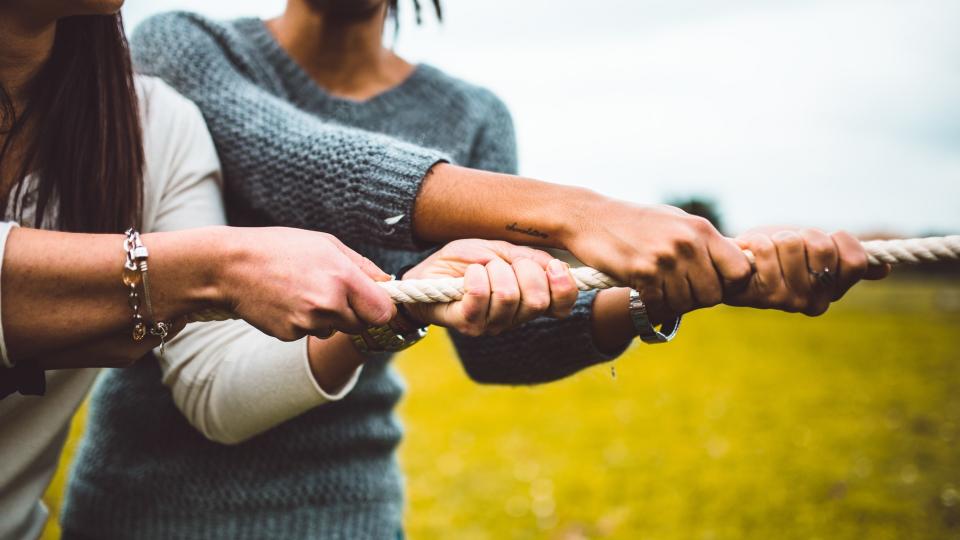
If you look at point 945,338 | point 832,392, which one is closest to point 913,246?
point 832,392

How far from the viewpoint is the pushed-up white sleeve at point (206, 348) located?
114cm

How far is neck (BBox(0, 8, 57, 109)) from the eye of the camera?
1008 mm

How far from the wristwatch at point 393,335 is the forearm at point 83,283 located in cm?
21

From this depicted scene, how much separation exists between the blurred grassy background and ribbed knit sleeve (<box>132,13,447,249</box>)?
0.55 metres

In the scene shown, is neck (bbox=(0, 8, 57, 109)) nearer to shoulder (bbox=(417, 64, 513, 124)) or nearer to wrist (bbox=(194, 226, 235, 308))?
wrist (bbox=(194, 226, 235, 308))

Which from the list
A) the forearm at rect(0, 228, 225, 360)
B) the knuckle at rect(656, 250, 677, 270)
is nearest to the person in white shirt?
the forearm at rect(0, 228, 225, 360)

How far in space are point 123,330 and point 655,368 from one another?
828 centimetres

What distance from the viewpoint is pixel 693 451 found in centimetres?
552

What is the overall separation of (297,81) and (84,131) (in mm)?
453

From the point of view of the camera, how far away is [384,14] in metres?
1.55

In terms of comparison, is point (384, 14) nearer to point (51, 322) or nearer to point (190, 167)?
point (190, 167)

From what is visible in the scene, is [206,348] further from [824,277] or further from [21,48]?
[824,277]

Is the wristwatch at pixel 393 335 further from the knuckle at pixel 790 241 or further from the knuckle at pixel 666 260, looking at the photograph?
the knuckle at pixel 790 241

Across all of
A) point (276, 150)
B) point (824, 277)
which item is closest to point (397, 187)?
point (276, 150)
